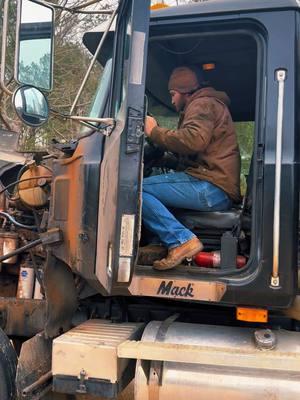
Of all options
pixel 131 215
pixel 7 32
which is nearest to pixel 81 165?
pixel 131 215

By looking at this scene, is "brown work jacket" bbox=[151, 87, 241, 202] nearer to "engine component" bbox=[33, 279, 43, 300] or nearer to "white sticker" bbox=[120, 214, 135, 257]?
"white sticker" bbox=[120, 214, 135, 257]

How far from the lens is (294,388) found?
2.57 m

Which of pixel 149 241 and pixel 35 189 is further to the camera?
pixel 35 189

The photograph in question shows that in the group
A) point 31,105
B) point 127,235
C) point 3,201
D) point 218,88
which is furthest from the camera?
point 218,88

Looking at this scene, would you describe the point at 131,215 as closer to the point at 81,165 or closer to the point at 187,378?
the point at 81,165

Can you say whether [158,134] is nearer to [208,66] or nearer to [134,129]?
[134,129]

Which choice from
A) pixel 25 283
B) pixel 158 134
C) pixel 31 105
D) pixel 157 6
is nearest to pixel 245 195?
pixel 158 134

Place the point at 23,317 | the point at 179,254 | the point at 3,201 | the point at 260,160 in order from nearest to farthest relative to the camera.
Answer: the point at 260,160 < the point at 179,254 < the point at 23,317 < the point at 3,201

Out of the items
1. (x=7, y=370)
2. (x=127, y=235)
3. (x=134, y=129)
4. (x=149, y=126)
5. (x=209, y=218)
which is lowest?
(x=7, y=370)

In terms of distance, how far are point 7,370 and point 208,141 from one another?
186cm

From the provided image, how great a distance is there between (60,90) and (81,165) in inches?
138

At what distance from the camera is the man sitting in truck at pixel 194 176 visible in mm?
2967

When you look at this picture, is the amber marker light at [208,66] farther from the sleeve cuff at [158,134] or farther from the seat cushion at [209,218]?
the seat cushion at [209,218]

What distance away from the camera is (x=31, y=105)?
8.12 ft
